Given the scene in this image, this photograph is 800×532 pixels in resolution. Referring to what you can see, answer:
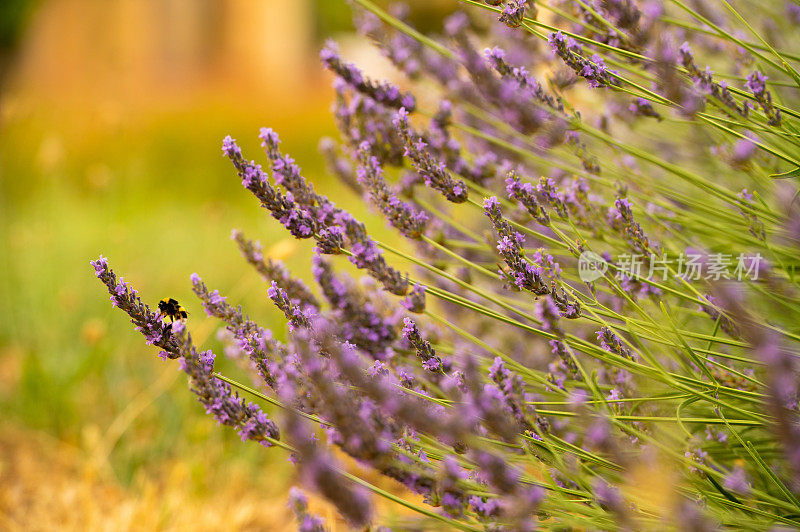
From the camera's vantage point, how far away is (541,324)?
44.6 inches

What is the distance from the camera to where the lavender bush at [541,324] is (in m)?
0.87

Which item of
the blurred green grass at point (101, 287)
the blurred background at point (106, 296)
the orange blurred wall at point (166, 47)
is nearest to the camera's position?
the blurred background at point (106, 296)

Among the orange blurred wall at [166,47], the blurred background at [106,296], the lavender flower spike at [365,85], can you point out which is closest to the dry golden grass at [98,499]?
the blurred background at [106,296]

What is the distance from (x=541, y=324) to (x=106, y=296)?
8.20 feet

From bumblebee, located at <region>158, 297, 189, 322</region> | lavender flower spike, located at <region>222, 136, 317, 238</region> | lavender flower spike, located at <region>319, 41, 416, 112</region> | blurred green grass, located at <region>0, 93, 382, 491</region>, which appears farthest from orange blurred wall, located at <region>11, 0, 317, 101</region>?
lavender flower spike, located at <region>222, 136, 317, 238</region>

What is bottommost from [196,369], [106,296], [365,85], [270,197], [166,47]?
[196,369]

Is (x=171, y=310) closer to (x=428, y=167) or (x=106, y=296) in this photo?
(x=428, y=167)

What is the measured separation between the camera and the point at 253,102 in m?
9.74

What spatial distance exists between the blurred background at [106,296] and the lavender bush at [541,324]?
496mm

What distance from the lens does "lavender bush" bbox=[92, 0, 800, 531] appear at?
868mm

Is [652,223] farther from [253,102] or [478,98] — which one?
[253,102]

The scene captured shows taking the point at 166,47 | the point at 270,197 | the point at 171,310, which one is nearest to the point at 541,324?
the point at 270,197

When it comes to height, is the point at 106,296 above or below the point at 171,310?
above

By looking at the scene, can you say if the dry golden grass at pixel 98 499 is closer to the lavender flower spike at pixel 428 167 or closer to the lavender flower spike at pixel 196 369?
the lavender flower spike at pixel 196 369
